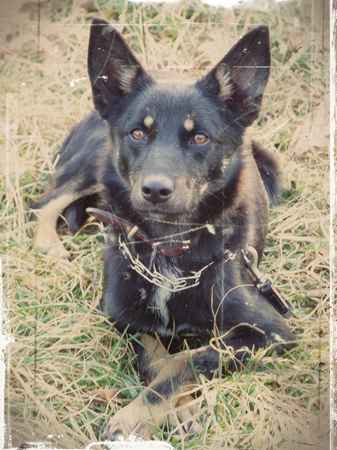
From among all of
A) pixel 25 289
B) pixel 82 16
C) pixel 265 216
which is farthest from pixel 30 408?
pixel 82 16

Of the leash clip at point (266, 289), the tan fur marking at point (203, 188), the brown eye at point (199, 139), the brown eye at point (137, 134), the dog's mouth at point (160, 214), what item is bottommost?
the leash clip at point (266, 289)

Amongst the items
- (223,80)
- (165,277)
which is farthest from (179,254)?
(223,80)

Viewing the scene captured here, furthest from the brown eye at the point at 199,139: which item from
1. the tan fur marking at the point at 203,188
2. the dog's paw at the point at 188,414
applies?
the dog's paw at the point at 188,414

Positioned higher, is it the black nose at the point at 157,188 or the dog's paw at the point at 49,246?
the black nose at the point at 157,188

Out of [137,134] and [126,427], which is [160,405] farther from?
[137,134]

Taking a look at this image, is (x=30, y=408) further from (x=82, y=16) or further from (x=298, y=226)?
(x=82, y=16)

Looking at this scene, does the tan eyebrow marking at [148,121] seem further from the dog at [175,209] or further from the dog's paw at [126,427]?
the dog's paw at [126,427]

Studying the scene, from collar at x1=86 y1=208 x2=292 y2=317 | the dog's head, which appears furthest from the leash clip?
the dog's head

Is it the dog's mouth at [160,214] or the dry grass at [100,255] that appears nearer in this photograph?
the dog's mouth at [160,214]
